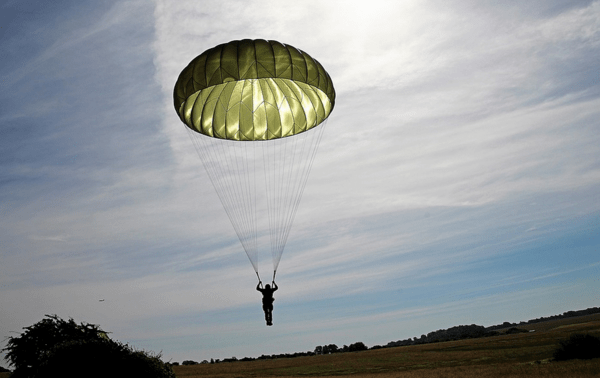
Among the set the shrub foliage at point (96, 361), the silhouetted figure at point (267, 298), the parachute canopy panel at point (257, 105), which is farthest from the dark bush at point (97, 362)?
the parachute canopy panel at point (257, 105)

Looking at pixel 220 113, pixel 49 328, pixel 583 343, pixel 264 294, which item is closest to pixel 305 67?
pixel 220 113

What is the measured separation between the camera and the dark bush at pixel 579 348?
35.7m

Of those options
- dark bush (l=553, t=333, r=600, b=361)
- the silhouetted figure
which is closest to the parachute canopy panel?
the silhouetted figure

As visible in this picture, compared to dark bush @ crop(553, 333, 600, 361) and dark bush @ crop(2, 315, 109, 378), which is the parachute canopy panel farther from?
dark bush @ crop(553, 333, 600, 361)

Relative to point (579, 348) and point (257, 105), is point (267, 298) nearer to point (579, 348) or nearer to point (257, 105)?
point (257, 105)

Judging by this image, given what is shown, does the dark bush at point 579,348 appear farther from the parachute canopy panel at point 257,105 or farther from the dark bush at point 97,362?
the dark bush at point 97,362

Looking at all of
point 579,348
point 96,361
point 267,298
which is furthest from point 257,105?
point 579,348

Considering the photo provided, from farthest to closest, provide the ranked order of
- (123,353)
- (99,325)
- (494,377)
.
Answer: (494,377) < (99,325) < (123,353)

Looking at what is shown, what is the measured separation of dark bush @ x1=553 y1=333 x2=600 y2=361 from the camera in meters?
35.7

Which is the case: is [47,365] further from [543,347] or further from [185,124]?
[543,347]

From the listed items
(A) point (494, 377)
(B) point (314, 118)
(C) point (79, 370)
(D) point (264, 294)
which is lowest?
(A) point (494, 377)

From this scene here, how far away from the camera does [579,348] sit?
117 feet

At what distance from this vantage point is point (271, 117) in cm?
1848

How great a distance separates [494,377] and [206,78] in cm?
2541
